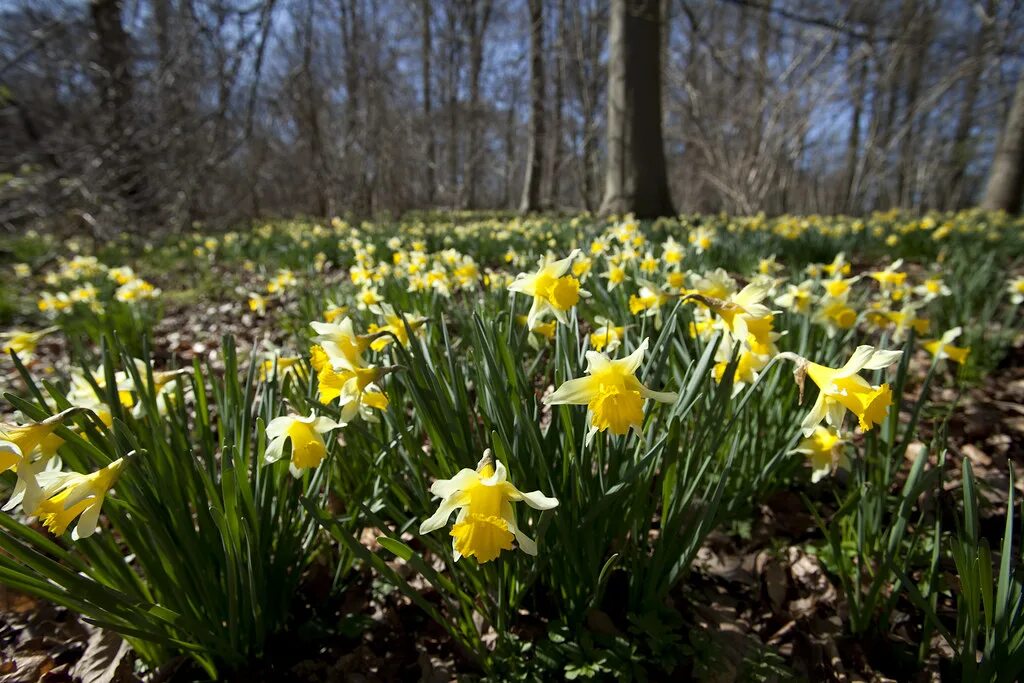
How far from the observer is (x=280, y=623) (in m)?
1.26

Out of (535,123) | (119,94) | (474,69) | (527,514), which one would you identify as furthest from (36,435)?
(474,69)

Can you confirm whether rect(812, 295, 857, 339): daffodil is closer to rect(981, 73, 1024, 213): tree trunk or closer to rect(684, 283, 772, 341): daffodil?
rect(684, 283, 772, 341): daffodil

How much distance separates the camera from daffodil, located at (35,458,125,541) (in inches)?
32.9

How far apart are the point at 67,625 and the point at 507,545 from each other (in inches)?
50.3

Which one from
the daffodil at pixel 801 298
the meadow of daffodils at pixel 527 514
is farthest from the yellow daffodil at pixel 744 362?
the daffodil at pixel 801 298

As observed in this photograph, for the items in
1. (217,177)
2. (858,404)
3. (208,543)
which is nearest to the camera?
(858,404)

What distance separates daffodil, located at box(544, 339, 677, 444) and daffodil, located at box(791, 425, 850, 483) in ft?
1.86

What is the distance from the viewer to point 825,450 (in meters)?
1.26

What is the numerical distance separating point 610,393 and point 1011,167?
42.9ft

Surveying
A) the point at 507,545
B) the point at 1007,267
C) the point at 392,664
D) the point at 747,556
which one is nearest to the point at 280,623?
the point at 392,664

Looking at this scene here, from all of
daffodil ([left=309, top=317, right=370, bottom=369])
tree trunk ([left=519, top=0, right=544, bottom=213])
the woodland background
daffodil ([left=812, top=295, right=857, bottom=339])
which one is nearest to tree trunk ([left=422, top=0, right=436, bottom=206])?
the woodland background

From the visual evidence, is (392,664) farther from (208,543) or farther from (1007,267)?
(1007,267)

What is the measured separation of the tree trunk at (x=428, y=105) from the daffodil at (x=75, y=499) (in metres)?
11.6

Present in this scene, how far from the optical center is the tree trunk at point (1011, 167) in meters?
9.70
